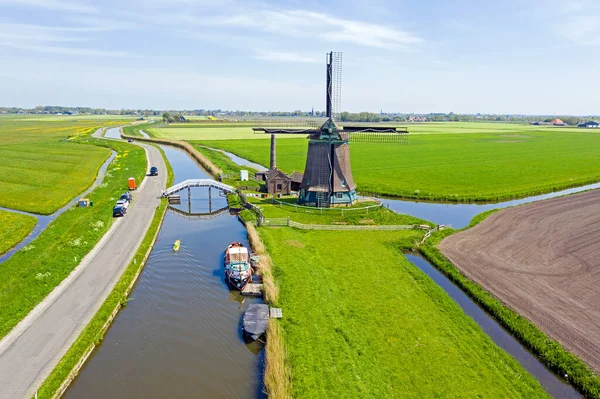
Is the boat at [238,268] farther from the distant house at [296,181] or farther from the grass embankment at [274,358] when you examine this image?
the distant house at [296,181]

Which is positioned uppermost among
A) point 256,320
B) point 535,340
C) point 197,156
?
point 197,156

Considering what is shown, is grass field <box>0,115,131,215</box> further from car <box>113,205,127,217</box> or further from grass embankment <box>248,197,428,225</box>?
grass embankment <box>248,197,428,225</box>

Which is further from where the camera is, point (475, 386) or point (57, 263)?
point (57, 263)

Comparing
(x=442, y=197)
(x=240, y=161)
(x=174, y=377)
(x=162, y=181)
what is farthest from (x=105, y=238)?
(x=240, y=161)

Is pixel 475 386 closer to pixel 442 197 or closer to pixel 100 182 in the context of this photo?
pixel 442 197

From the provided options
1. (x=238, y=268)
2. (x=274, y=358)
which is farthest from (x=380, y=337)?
(x=238, y=268)

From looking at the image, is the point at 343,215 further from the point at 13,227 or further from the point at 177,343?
the point at 13,227

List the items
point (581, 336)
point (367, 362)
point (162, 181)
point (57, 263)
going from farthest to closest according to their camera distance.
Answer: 1. point (162, 181)
2. point (57, 263)
3. point (581, 336)
4. point (367, 362)
